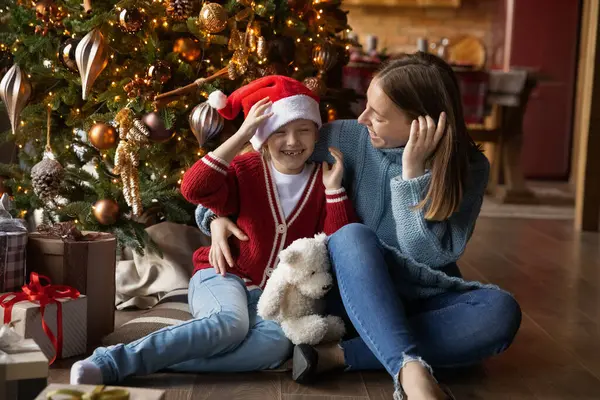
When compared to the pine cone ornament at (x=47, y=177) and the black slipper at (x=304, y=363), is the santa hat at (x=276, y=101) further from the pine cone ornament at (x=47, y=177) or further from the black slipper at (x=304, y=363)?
the pine cone ornament at (x=47, y=177)

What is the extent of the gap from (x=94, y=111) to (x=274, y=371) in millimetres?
1180

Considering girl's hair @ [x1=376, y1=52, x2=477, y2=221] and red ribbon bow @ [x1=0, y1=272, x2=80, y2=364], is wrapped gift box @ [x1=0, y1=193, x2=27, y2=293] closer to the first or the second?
red ribbon bow @ [x1=0, y1=272, x2=80, y2=364]

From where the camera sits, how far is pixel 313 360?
73.9 inches

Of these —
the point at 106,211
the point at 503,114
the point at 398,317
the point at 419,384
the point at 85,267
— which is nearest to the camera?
the point at 419,384

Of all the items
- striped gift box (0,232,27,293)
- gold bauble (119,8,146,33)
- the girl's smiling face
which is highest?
gold bauble (119,8,146,33)

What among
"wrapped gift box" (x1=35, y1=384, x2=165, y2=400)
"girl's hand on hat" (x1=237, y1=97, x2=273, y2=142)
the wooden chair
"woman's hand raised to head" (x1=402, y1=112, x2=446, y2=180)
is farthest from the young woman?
the wooden chair

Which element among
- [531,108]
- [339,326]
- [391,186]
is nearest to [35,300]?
[339,326]

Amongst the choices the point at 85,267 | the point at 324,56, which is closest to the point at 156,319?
the point at 85,267

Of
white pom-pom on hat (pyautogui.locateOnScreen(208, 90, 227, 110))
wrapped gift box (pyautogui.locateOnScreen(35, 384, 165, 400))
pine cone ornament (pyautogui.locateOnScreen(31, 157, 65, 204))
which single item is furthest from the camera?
pine cone ornament (pyautogui.locateOnScreen(31, 157, 65, 204))

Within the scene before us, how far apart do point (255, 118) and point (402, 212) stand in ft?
1.35

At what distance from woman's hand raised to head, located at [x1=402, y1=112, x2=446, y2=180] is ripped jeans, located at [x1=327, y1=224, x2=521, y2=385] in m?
0.17

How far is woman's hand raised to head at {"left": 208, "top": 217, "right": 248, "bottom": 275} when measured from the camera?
2.07 metres

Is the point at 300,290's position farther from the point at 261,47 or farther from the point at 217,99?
the point at 261,47

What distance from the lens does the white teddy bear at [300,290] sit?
6.22ft
